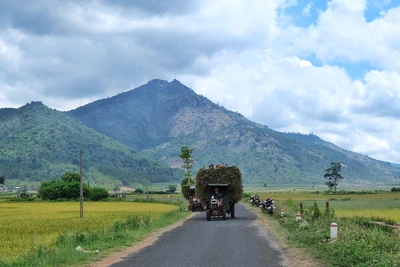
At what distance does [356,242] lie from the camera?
642 inches

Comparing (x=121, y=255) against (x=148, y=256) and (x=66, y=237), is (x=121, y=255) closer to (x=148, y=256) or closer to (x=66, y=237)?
(x=148, y=256)

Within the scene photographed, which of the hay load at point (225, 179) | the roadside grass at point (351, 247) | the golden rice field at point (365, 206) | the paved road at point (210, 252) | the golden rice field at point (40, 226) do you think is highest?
the hay load at point (225, 179)

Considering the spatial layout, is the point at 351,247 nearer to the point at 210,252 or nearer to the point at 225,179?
the point at 210,252

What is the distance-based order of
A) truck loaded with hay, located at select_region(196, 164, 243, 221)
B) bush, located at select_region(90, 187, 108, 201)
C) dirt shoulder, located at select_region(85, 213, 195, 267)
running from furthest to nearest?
bush, located at select_region(90, 187, 108, 201) → truck loaded with hay, located at select_region(196, 164, 243, 221) → dirt shoulder, located at select_region(85, 213, 195, 267)

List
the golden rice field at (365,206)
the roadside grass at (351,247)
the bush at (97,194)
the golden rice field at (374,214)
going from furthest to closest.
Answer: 1. the bush at (97,194)
2. the golden rice field at (365,206)
3. the golden rice field at (374,214)
4. the roadside grass at (351,247)

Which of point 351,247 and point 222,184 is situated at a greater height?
point 222,184

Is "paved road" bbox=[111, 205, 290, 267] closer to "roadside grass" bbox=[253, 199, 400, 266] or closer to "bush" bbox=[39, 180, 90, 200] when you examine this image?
"roadside grass" bbox=[253, 199, 400, 266]

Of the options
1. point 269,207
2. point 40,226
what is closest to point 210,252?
point 40,226

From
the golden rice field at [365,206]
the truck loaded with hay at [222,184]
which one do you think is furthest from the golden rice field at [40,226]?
the golden rice field at [365,206]

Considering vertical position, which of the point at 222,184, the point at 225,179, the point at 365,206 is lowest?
the point at 365,206

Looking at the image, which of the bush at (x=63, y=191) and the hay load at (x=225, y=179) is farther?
the bush at (x=63, y=191)

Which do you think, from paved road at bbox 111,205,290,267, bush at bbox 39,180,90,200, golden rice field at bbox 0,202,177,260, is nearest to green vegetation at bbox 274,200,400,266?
paved road at bbox 111,205,290,267

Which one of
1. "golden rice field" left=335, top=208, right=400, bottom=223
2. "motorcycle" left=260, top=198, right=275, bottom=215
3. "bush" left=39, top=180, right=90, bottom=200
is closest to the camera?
"golden rice field" left=335, top=208, right=400, bottom=223

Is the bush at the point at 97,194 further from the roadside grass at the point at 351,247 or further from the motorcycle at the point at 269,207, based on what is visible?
the roadside grass at the point at 351,247
